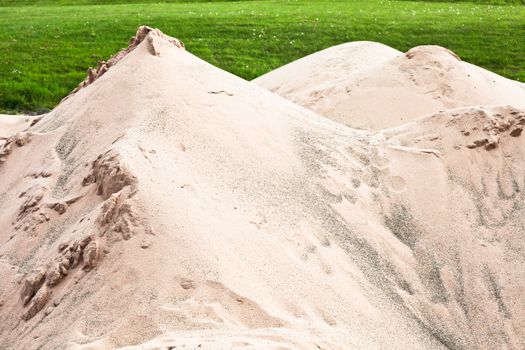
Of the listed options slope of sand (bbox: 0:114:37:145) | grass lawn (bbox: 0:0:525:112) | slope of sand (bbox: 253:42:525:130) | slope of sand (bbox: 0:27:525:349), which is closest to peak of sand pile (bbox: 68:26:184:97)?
slope of sand (bbox: 0:27:525:349)

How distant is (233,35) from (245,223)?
1228cm

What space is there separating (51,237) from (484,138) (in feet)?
12.8

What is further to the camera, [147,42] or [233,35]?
[233,35]

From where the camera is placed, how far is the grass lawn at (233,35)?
42.9 ft

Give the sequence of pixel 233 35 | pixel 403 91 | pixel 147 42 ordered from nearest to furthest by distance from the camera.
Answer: pixel 147 42
pixel 403 91
pixel 233 35

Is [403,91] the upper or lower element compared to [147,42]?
lower

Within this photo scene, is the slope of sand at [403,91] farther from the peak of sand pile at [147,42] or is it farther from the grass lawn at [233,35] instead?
the grass lawn at [233,35]

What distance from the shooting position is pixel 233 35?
16328 mm

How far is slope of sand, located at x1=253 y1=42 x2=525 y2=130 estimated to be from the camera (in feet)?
27.9

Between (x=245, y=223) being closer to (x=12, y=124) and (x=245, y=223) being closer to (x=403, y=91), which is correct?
(x=403, y=91)

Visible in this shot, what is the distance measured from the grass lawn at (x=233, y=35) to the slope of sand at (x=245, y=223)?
21.0 feet

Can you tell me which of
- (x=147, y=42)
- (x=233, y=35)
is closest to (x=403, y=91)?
(x=147, y=42)

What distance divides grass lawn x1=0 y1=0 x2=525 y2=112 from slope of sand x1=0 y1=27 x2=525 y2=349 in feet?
21.0

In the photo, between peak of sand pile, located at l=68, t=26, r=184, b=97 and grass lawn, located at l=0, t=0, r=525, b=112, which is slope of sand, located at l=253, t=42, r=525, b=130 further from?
grass lawn, located at l=0, t=0, r=525, b=112
